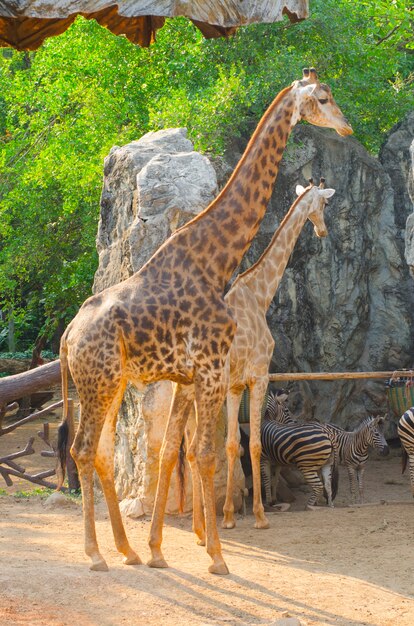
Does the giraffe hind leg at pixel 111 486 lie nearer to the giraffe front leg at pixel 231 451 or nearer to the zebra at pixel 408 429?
the giraffe front leg at pixel 231 451

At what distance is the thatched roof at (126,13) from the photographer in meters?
2.74

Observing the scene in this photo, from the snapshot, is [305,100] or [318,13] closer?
[305,100]

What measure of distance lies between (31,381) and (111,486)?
3.44 meters

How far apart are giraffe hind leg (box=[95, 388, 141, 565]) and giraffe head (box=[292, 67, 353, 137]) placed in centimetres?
237

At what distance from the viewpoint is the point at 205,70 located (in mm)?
12219

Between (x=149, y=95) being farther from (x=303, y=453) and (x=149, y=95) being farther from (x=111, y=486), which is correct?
(x=111, y=486)

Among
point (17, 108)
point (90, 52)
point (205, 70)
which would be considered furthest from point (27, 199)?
point (205, 70)

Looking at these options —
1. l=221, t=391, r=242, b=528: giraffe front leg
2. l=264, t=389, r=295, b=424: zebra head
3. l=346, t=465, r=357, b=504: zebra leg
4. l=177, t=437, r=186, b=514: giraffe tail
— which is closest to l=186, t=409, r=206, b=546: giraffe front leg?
l=177, t=437, r=186, b=514: giraffe tail

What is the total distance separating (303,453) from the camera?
9.29 metres

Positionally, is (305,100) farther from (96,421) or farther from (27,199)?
(27,199)

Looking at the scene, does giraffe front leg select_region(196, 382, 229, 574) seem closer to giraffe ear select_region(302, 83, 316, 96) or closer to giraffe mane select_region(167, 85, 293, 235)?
giraffe mane select_region(167, 85, 293, 235)

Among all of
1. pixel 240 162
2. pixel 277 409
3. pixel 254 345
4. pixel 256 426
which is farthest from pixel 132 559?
pixel 277 409

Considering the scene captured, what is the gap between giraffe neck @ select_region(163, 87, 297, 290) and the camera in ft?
20.9

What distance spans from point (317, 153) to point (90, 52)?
3.34 m
